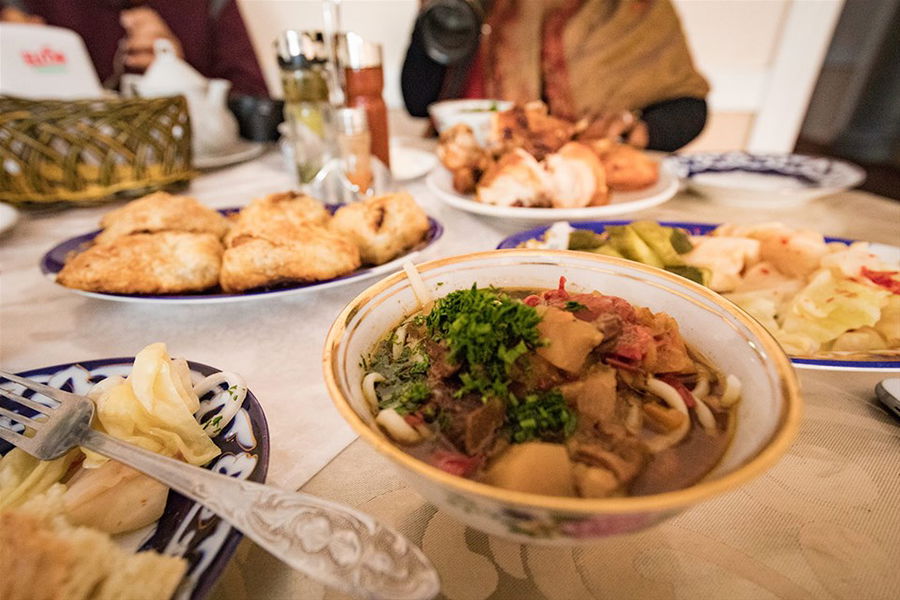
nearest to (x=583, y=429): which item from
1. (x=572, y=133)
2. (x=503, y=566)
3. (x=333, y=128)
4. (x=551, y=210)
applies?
(x=503, y=566)

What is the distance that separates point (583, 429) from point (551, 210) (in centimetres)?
115

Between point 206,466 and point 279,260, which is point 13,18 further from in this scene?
point 206,466

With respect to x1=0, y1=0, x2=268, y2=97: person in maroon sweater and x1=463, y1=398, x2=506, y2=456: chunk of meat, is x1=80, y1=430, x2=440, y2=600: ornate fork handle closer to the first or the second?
x1=463, y1=398, x2=506, y2=456: chunk of meat

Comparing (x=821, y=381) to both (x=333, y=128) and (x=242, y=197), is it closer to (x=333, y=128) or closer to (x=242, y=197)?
(x=333, y=128)

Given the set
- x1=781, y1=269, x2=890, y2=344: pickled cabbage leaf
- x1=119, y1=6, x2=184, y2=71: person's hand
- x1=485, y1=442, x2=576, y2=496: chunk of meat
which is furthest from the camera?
x1=119, y1=6, x2=184, y2=71: person's hand

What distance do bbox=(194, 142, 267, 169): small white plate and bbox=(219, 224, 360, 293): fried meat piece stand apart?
59.9 inches

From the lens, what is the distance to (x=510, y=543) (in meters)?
0.72

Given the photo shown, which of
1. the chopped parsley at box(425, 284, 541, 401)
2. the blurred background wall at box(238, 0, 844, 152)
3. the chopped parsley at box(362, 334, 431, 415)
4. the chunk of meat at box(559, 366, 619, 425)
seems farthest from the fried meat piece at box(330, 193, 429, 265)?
the blurred background wall at box(238, 0, 844, 152)

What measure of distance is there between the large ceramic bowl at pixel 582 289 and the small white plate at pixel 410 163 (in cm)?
160

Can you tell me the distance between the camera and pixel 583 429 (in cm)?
68

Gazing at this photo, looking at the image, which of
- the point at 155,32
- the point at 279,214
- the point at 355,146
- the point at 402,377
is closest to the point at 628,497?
the point at 402,377

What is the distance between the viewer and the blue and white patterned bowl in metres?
1.98

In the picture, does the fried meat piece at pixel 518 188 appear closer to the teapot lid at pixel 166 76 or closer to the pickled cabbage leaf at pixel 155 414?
the pickled cabbage leaf at pixel 155 414

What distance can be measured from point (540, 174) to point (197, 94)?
1880 millimetres
